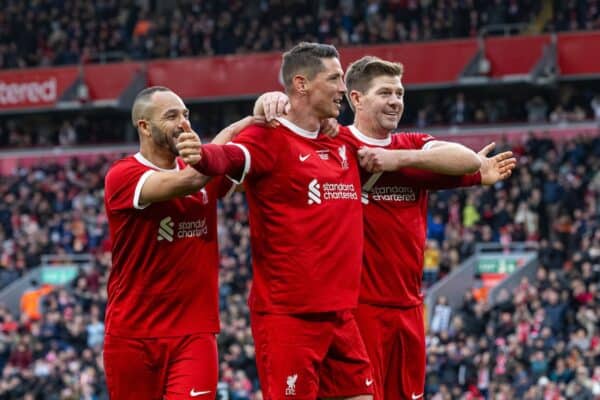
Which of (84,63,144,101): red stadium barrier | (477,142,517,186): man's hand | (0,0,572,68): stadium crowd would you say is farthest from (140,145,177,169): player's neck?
(84,63,144,101): red stadium barrier

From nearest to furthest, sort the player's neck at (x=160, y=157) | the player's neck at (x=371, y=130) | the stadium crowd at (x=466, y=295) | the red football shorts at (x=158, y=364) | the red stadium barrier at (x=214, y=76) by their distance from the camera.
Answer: the red football shorts at (x=158, y=364)
the player's neck at (x=160, y=157)
the player's neck at (x=371, y=130)
the stadium crowd at (x=466, y=295)
the red stadium barrier at (x=214, y=76)

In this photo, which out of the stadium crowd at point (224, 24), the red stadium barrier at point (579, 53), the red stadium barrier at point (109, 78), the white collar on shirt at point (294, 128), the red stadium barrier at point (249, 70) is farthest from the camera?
the red stadium barrier at point (109, 78)

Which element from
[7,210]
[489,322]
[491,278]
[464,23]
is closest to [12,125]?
[7,210]

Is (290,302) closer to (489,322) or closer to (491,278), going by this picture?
(489,322)

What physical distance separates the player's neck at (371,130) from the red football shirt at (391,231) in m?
0.03

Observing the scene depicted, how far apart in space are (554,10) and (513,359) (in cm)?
1490

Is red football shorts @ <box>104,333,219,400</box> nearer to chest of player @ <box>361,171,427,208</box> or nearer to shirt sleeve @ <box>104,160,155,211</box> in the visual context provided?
shirt sleeve @ <box>104,160,155,211</box>

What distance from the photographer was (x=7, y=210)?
104 ft

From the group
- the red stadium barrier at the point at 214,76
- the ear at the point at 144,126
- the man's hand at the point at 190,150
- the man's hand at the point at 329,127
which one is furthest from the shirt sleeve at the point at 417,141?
the red stadium barrier at the point at 214,76

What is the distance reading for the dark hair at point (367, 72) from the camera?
848cm

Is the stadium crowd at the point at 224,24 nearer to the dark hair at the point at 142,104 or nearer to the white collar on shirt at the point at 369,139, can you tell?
the white collar on shirt at the point at 369,139

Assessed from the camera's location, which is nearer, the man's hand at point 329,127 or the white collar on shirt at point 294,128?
the white collar on shirt at point 294,128

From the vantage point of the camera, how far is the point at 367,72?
8.52 m

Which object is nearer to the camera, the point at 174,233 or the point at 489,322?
the point at 174,233
